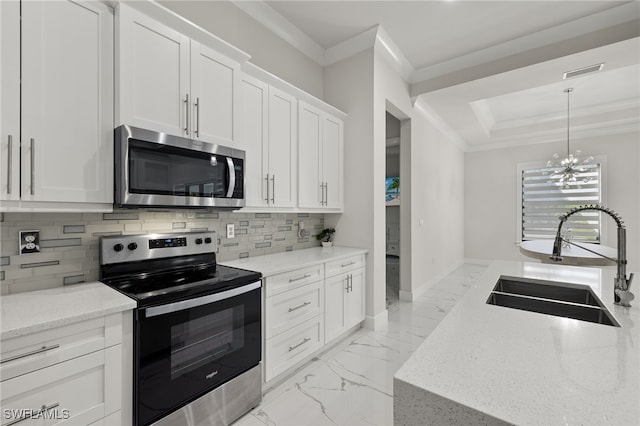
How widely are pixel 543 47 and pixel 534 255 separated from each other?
7.47ft

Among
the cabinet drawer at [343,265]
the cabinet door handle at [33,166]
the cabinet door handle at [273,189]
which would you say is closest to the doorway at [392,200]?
the cabinet drawer at [343,265]

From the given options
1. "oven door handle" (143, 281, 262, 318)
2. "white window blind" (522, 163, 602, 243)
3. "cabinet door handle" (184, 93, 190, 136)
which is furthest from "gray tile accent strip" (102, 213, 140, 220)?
"white window blind" (522, 163, 602, 243)

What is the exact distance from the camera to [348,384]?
2.16 metres

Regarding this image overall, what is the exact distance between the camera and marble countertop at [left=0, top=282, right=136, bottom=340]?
105 centimetres

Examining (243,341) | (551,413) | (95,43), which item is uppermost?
(95,43)

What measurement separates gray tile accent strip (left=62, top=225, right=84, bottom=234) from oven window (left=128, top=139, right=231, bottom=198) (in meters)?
0.40

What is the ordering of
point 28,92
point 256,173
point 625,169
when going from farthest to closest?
point 625,169, point 256,173, point 28,92

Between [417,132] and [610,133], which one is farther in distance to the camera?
[610,133]

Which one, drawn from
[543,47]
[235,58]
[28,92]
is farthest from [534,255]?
[28,92]

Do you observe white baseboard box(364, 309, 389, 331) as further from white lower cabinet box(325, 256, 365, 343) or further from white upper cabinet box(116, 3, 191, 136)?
white upper cabinet box(116, 3, 191, 136)

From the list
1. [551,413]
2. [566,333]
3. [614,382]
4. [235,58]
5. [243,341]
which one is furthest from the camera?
[235,58]

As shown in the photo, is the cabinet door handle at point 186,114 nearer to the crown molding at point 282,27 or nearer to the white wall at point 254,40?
the white wall at point 254,40

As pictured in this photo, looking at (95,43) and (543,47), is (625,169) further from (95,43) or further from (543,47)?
(95,43)

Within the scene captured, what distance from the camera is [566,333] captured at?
95 centimetres
